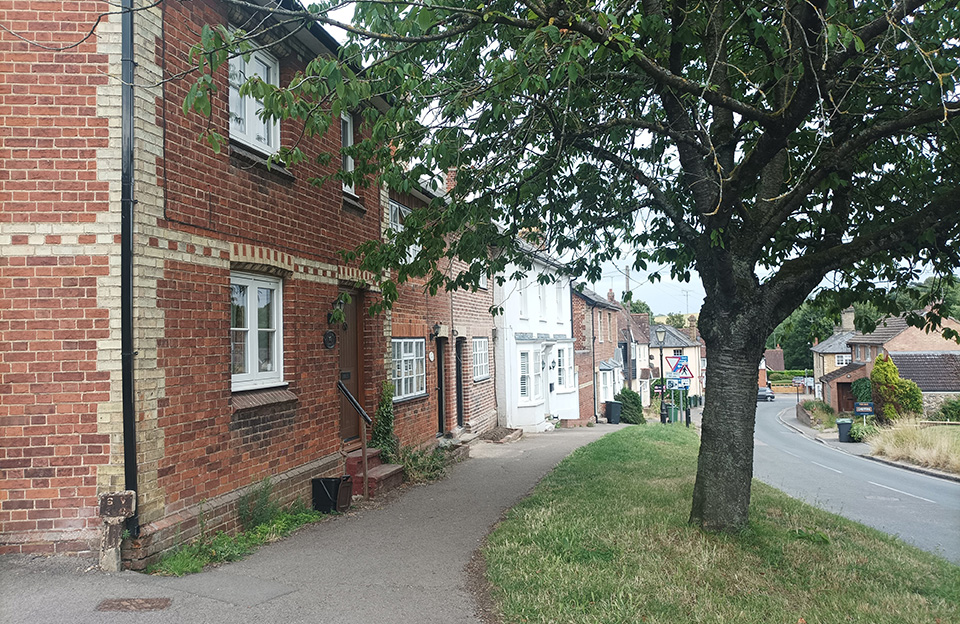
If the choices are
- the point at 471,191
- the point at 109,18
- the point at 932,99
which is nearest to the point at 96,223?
the point at 109,18

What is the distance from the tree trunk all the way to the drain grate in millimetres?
5283

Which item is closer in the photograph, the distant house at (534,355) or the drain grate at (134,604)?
the drain grate at (134,604)

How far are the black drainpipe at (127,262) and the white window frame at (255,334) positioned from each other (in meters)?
1.50

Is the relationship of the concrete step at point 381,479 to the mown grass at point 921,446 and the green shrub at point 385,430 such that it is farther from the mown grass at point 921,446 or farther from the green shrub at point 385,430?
the mown grass at point 921,446

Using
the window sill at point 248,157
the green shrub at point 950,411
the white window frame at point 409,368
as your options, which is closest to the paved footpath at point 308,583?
the window sill at point 248,157

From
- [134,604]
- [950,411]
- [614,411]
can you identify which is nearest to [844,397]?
[950,411]

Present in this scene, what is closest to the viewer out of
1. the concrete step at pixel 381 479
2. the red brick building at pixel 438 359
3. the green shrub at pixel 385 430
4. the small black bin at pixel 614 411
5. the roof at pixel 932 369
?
the concrete step at pixel 381 479

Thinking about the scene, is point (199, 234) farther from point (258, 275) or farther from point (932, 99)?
point (932, 99)

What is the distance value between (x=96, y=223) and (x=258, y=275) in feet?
7.23

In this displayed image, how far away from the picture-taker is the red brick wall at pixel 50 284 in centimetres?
559

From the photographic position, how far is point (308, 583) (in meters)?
5.57

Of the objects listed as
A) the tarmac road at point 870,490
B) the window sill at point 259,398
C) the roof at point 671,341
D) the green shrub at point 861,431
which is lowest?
the green shrub at point 861,431

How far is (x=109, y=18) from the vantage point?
5898mm

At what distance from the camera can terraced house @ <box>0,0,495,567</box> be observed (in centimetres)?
563
